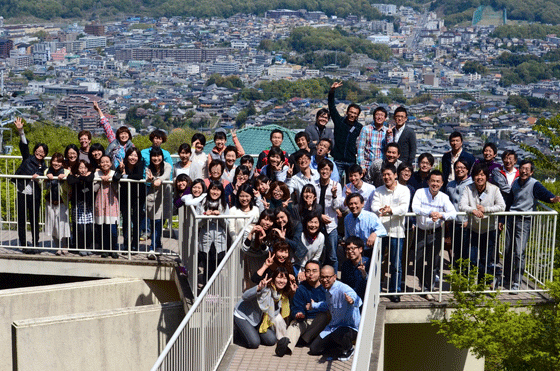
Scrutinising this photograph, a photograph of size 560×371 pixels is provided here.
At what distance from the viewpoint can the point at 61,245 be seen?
10.6 meters

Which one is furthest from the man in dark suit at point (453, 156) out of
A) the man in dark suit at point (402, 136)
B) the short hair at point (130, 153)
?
the short hair at point (130, 153)

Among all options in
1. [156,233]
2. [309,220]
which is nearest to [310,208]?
[309,220]

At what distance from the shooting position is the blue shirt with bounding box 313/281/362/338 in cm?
738

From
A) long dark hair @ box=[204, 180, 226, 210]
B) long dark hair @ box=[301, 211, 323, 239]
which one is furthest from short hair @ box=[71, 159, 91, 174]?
long dark hair @ box=[301, 211, 323, 239]

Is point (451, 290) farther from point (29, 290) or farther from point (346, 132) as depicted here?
point (29, 290)

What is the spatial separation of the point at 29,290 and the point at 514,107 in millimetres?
133468

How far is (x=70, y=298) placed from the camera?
1025 cm

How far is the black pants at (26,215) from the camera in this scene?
1043 centimetres

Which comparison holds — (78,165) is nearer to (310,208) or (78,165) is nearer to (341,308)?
(310,208)

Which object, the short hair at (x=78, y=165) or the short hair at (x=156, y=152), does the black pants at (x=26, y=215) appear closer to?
the short hair at (x=78, y=165)

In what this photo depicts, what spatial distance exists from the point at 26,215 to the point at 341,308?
509 cm

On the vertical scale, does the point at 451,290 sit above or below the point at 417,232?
below

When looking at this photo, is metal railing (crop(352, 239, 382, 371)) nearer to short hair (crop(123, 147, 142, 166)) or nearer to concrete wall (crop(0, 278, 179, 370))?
short hair (crop(123, 147, 142, 166))

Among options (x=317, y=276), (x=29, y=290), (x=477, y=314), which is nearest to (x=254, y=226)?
(x=317, y=276)
